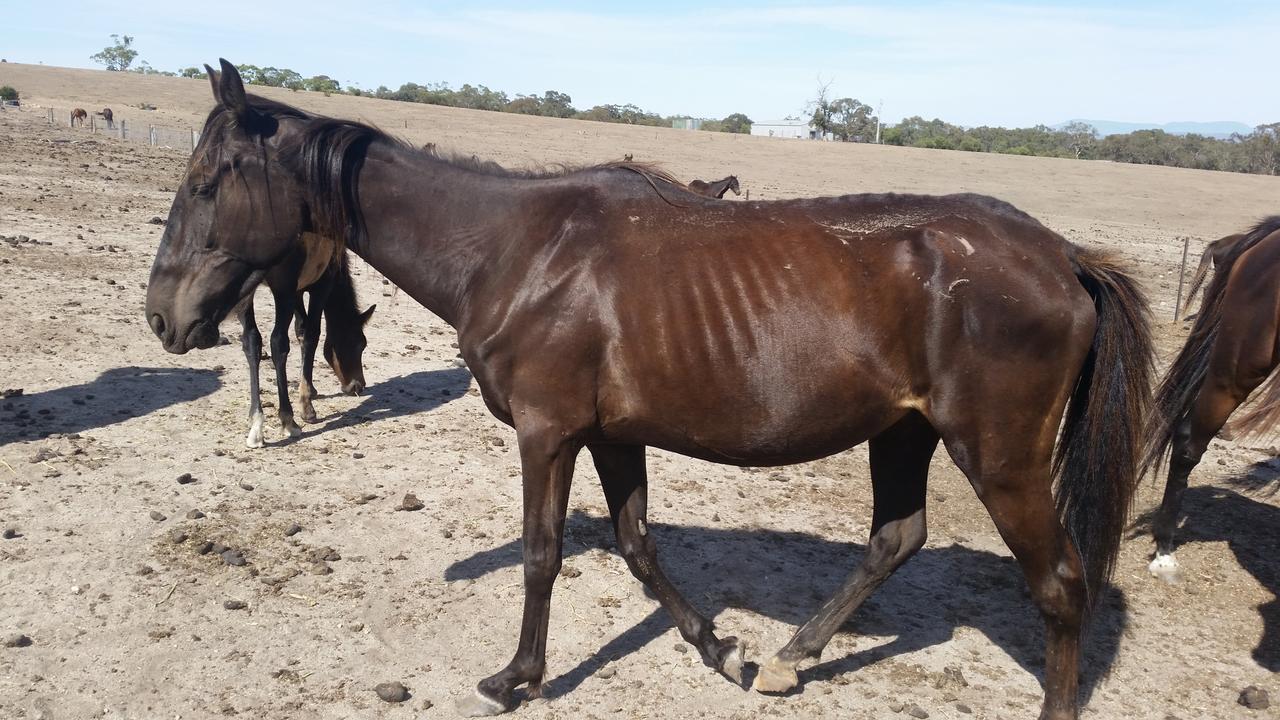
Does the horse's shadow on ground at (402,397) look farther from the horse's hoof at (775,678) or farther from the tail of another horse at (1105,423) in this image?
the tail of another horse at (1105,423)

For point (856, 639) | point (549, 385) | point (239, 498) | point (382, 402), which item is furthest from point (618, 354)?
point (382, 402)

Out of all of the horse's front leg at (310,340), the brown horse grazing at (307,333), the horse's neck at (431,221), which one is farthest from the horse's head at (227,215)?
the horse's front leg at (310,340)

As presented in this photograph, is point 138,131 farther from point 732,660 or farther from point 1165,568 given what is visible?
point 1165,568

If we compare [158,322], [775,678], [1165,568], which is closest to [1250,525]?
[1165,568]

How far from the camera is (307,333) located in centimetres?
758

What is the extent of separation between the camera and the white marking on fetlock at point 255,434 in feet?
22.1

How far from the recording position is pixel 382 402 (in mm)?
8016

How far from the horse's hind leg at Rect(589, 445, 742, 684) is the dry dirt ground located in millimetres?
185

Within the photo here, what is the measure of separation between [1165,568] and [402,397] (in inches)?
232

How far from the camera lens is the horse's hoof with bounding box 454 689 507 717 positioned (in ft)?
12.6

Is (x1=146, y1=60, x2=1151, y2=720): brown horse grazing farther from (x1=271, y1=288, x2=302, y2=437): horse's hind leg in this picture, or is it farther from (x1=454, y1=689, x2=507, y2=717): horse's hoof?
(x1=271, y1=288, x2=302, y2=437): horse's hind leg

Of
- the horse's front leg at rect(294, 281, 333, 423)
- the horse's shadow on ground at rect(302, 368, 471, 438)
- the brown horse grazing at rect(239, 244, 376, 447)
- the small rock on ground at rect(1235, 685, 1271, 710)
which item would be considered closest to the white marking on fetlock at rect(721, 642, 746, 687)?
the small rock on ground at rect(1235, 685, 1271, 710)

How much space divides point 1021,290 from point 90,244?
12.2 m

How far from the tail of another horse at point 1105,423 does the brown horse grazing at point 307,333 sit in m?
4.67
